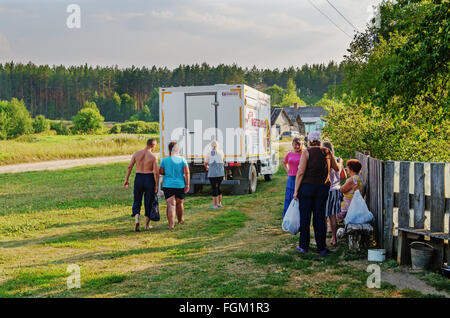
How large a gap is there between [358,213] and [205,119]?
25.1 ft

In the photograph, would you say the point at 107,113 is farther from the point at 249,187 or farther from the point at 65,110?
the point at 249,187

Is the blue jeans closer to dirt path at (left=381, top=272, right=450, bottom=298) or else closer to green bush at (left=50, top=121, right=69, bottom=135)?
dirt path at (left=381, top=272, right=450, bottom=298)

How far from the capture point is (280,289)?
506 centimetres

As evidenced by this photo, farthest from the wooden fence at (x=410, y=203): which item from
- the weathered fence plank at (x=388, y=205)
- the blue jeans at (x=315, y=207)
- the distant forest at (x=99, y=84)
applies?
the distant forest at (x=99, y=84)

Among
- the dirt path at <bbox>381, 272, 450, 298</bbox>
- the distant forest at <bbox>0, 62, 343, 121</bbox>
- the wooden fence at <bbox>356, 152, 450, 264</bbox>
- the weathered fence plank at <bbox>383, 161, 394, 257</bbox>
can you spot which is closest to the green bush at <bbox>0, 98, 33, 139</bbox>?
the distant forest at <bbox>0, 62, 343, 121</bbox>

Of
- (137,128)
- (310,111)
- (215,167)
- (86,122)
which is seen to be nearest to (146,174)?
(215,167)

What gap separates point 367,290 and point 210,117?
9.32 meters

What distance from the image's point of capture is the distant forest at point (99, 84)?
95.8 meters

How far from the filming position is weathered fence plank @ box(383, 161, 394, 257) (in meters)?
6.36

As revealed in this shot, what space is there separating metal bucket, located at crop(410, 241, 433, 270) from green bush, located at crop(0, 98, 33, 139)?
2937 inches

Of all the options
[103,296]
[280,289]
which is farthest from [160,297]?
[280,289]

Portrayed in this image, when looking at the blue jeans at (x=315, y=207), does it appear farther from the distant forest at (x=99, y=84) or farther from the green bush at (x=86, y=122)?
the distant forest at (x=99, y=84)

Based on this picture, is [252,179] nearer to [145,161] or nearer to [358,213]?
[145,161]

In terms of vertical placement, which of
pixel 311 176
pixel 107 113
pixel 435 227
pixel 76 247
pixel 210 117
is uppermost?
pixel 107 113
